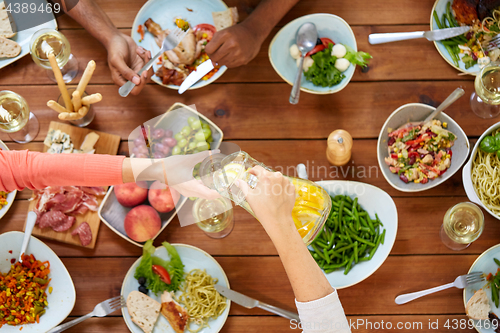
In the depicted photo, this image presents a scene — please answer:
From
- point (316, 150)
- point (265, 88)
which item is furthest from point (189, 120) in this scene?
point (316, 150)

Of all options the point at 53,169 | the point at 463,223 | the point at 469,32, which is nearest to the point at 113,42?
the point at 53,169

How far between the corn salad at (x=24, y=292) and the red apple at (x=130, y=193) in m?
0.40

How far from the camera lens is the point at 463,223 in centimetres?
151

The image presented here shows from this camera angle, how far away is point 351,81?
1.64 metres

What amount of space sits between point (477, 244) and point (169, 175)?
1327 mm

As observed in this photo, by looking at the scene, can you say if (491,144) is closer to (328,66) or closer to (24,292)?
(328,66)

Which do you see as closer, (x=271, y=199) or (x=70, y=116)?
(x=271, y=199)

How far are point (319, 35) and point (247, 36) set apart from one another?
0.34 metres

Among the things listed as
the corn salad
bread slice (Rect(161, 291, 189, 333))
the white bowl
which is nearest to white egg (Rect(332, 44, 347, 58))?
the white bowl

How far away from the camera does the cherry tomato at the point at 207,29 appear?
159 cm

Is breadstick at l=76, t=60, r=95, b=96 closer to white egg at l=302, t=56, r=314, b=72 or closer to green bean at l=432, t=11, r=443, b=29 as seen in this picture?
white egg at l=302, t=56, r=314, b=72

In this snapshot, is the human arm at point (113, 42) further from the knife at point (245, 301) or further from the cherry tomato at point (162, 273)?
the knife at point (245, 301)

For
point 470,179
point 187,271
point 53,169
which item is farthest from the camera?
point 187,271

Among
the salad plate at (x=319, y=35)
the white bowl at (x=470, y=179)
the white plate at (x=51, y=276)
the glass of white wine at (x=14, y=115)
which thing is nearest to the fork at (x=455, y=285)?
the white bowl at (x=470, y=179)
